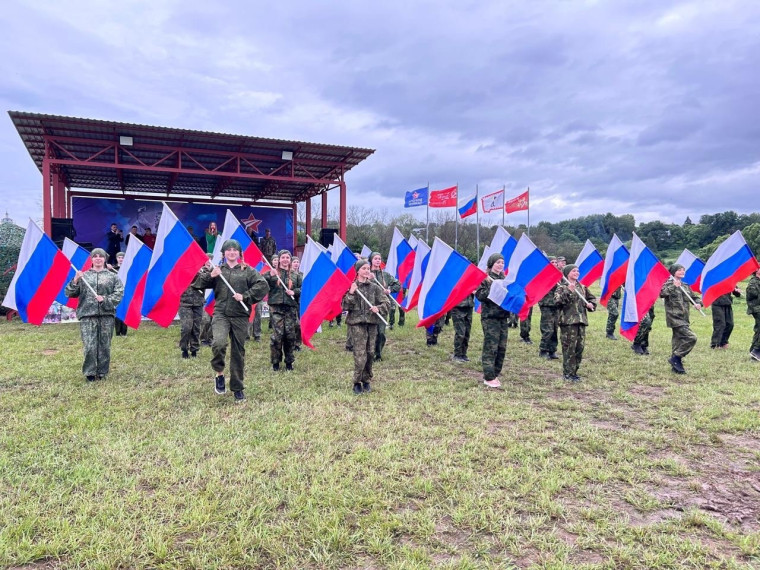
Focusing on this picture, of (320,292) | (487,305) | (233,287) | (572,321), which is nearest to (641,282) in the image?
(572,321)

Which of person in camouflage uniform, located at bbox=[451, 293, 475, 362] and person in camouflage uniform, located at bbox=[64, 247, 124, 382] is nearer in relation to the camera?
person in camouflage uniform, located at bbox=[64, 247, 124, 382]

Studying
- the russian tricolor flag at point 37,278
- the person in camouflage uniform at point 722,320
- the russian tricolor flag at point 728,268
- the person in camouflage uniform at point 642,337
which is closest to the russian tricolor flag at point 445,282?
the person in camouflage uniform at point 642,337

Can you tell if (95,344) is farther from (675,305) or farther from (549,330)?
(675,305)

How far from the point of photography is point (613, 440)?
4.54 m

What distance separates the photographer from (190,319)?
8.38 metres

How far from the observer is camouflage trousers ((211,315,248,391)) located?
19.0 feet

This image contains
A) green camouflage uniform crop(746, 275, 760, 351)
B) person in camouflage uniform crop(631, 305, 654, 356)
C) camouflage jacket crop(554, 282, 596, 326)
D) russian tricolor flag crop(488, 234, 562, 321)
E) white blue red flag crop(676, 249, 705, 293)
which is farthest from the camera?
white blue red flag crop(676, 249, 705, 293)

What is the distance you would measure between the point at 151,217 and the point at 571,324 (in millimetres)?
18835

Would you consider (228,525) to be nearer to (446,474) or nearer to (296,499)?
(296,499)

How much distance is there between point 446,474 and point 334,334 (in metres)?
7.76

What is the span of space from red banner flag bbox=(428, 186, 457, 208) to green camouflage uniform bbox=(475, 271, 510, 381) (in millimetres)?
19141

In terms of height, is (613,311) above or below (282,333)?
above

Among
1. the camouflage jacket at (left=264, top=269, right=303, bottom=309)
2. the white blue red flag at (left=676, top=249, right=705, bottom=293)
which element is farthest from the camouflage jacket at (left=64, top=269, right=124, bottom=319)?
the white blue red flag at (left=676, top=249, right=705, bottom=293)

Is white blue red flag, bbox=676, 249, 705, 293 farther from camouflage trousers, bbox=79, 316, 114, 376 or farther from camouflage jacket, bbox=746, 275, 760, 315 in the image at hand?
camouflage trousers, bbox=79, 316, 114, 376
